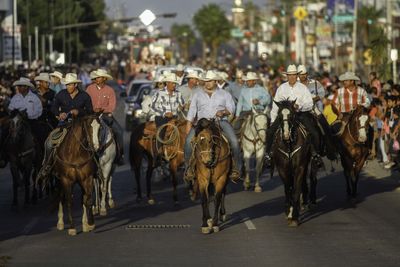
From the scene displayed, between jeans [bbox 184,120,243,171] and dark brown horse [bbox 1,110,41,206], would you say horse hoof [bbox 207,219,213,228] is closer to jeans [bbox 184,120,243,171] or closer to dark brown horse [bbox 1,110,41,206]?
jeans [bbox 184,120,243,171]

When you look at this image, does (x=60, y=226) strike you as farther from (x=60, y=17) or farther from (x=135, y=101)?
(x=60, y=17)

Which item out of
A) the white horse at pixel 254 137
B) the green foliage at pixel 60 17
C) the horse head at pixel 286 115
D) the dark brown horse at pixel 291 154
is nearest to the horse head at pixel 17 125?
the white horse at pixel 254 137

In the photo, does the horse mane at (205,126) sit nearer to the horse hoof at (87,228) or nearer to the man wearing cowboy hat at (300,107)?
the man wearing cowboy hat at (300,107)

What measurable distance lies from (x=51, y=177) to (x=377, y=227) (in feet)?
18.0

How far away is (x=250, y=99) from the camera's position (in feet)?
93.1

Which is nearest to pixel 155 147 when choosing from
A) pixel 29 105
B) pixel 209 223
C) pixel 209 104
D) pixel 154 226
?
pixel 29 105

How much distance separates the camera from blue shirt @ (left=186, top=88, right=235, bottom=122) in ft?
70.1

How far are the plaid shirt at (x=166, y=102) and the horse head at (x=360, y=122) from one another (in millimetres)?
3169

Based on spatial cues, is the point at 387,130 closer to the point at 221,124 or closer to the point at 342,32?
the point at 221,124

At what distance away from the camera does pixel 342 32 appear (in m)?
129

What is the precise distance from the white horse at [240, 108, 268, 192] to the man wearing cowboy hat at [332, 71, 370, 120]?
174cm

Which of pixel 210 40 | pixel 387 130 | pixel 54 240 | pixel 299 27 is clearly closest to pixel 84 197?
pixel 54 240

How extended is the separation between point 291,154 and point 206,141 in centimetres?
200

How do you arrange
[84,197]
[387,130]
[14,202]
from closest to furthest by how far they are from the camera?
[84,197] < [14,202] < [387,130]
